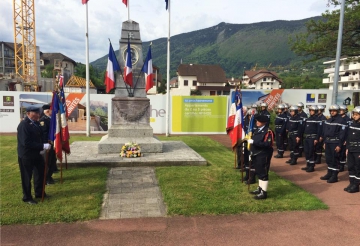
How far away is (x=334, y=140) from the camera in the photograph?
23.1 feet

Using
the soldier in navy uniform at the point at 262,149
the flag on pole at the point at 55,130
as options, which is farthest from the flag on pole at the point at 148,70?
the soldier in navy uniform at the point at 262,149

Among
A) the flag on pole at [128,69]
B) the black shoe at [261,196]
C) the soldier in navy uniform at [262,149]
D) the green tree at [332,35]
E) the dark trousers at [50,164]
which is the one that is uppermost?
the green tree at [332,35]

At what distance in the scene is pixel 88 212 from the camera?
15.6 ft

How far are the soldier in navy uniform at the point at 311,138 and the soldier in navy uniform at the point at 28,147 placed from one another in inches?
277

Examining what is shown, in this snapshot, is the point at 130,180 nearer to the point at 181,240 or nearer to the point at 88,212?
the point at 88,212

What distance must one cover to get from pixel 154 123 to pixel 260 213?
1147 centimetres

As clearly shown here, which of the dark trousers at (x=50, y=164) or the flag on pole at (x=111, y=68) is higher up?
the flag on pole at (x=111, y=68)

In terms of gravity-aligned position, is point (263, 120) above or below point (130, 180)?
above

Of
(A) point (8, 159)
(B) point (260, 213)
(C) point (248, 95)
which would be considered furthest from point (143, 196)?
(C) point (248, 95)

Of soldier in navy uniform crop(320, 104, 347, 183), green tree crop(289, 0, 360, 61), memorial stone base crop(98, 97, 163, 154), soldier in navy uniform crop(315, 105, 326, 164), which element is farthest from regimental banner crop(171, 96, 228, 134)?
soldier in navy uniform crop(320, 104, 347, 183)

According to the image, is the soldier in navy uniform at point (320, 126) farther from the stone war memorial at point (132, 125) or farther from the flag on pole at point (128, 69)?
the flag on pole at point (128, 69)

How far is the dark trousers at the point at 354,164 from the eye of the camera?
616 centimetres

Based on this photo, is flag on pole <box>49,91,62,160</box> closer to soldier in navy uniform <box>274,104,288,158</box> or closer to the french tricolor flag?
the french tricolor flag

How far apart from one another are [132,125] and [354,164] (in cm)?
645
